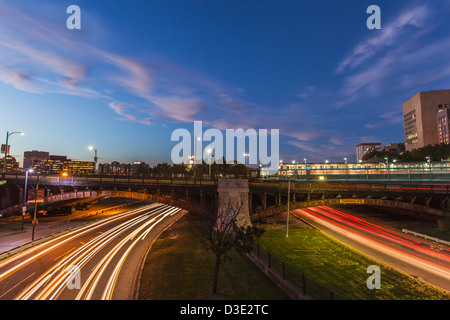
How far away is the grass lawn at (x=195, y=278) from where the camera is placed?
13505 mm

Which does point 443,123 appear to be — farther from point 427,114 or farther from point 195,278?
point 195,278

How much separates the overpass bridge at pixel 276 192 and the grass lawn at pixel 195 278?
889cm

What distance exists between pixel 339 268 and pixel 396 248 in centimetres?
1046

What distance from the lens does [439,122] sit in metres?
129

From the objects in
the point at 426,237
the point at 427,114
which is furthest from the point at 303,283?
the point at 427,114

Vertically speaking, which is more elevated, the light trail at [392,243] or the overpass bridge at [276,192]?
the overpass bridge at [276,192]

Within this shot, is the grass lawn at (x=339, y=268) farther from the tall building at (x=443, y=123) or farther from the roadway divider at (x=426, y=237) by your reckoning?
the tall building at (x=443, y=123)

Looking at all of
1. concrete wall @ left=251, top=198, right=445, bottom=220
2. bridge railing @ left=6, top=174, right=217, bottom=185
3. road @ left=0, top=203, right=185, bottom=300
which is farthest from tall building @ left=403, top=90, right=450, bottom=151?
road @ left=0, top=203, right=185, bottom=300

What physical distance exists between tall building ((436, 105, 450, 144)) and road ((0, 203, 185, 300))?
570 ft

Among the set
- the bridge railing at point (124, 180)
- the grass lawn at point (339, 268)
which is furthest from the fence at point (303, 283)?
the bridge railing at point (124, 180)
